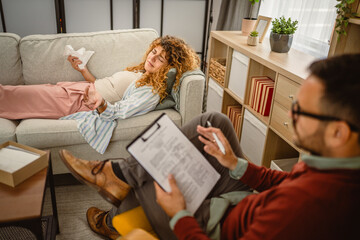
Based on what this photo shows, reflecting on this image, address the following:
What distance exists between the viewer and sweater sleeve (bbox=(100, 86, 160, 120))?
75.4 inches

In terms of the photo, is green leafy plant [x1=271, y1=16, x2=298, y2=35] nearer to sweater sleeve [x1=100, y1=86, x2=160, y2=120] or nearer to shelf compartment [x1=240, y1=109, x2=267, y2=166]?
Result: shelf compartment [x1=240, y1=109, x2=267, y2=166]

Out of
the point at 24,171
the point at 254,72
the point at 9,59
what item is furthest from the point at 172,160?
the point at 9,59

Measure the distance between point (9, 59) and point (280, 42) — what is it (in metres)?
1.77

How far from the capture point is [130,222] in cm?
122

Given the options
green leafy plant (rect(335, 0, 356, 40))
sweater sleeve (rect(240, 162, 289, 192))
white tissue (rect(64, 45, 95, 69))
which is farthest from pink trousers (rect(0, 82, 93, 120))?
green leafy plant (rect(335, 0, 356, 40))

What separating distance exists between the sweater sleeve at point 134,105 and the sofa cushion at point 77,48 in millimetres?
437

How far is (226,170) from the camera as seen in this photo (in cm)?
130

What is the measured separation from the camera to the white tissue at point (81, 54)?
2193 millimetres

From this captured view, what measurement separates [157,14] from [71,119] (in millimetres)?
1788

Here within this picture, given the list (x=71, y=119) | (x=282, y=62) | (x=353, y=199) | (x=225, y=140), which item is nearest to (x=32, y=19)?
(x=71, y=119)

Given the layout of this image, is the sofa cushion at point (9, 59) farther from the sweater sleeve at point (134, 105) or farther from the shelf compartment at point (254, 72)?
the shelf compartment at point (254, 72)

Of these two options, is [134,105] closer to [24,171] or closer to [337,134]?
[24,171]

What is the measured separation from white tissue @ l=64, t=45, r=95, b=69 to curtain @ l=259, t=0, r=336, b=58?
1518 mm

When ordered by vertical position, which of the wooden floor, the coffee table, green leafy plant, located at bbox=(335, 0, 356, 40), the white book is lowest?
the wooden floor
